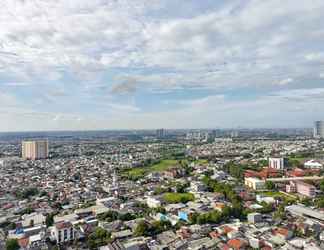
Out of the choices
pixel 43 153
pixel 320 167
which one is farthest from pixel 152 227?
pixel 43 153

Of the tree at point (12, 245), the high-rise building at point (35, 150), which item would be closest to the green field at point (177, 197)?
the tree at point (12, 245)

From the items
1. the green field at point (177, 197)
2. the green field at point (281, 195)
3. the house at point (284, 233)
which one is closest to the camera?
the house at point (284, 233)

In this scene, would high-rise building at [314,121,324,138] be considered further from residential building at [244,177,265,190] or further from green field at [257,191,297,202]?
green field at [257,191,297,202]

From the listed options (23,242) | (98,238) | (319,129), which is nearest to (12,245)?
(23,242)

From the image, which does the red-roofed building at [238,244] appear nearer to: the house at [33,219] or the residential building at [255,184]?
the house at [33,219]

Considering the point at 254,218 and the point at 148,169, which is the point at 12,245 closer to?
the point at 254,218

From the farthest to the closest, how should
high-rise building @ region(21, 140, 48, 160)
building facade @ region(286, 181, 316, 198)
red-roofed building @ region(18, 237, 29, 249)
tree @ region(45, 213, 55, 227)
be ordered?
high-rise building @ region(21, 140, 48, 160) → building facade @ region(286, 181, 316, 198) → tree @ region(45, 213, 55, 227) → red-roofed building @ region(18, 237, 29, 249)

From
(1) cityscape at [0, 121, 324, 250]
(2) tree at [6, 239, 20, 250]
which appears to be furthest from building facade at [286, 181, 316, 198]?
(2) tree at [6, 239, 20, 250]

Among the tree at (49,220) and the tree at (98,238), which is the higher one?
the tree at (98,238)

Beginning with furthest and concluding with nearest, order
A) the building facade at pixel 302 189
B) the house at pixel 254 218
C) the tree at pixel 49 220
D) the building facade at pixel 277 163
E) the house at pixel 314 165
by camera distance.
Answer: the building facade at pixel 277 163 → the house at pixel 314 165 → the building facade at pixel 302 189 → the tree at pixel 49 220 → the house at pixel 254 218

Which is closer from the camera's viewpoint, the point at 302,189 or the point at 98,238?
the point at 98,238
